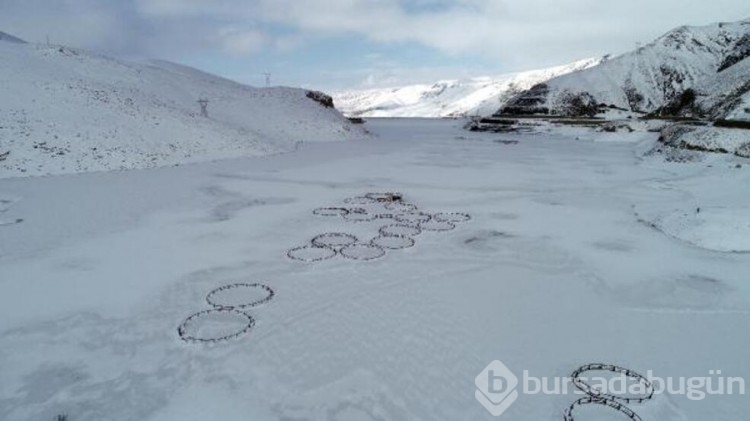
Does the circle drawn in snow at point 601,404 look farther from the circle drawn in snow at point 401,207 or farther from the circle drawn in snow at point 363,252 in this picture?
the circle drawn in snow at point 401,207

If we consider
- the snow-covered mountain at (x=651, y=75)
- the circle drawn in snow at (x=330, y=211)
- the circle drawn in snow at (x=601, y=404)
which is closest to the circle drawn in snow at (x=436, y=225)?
the circle drawn in snow at (x=330, y=211)

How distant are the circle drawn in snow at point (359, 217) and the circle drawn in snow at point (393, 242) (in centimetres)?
270

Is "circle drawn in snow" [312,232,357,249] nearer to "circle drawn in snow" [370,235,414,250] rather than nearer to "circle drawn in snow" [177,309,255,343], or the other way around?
"circle drawn in snow" [370,235,414,250]

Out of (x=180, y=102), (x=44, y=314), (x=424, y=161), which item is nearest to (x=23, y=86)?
(x=180, y=102)

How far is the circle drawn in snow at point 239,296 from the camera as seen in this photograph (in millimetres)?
11672

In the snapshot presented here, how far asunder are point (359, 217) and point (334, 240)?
3.81m

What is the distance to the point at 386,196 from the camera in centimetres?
2498

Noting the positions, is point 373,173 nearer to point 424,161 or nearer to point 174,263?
point 424,161

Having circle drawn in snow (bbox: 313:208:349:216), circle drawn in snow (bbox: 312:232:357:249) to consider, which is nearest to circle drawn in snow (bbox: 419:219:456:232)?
circle drawn in snow (bbox: 312:232:357:249)

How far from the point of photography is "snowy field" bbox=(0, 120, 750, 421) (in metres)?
7.99

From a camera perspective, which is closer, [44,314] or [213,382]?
[213,382]

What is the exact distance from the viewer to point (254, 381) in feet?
27.6

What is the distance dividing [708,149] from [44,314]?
4369 cm

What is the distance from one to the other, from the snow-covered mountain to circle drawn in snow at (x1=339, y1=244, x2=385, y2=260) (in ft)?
420
